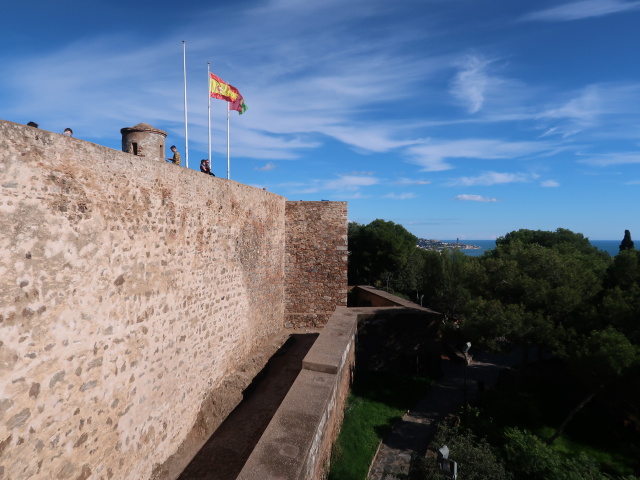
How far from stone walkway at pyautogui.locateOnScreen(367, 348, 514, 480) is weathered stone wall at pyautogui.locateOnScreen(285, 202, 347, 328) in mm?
3861

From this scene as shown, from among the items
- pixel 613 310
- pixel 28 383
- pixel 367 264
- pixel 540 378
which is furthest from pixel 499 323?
pixel 367 264

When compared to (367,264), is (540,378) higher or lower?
lower

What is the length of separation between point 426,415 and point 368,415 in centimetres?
201

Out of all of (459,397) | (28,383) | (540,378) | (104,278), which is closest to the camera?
(28,383)

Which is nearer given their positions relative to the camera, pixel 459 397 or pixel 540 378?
pixel 459 397

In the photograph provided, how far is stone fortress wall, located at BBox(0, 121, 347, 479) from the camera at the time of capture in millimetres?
3816

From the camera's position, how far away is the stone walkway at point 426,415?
328 inches

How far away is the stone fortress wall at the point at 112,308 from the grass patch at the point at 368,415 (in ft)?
8.39

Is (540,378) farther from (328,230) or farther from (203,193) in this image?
(203,193)

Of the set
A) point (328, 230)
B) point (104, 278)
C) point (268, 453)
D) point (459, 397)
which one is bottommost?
point (459, 397)

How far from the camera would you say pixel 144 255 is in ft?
18.4

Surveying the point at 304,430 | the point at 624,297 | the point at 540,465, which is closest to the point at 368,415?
the point at 540,465

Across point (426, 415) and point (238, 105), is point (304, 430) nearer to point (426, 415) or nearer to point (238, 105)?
point (426, 415)

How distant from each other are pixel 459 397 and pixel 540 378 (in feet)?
10.2
